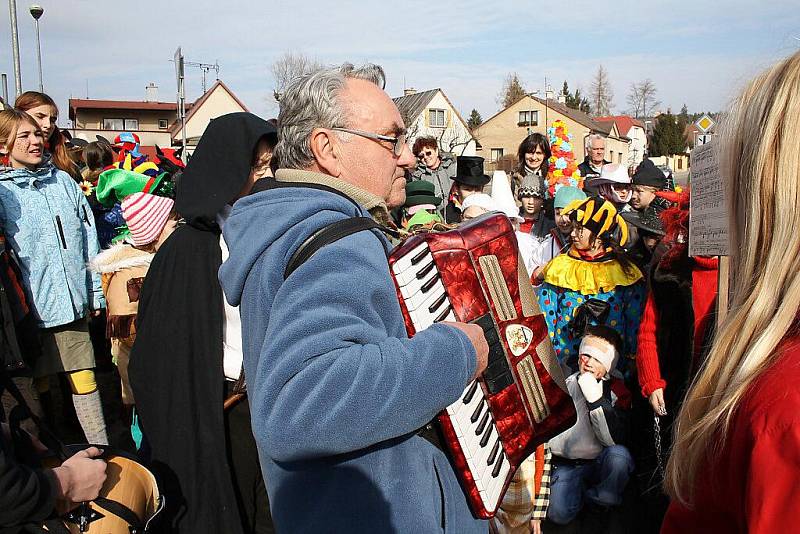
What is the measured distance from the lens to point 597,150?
794 cm

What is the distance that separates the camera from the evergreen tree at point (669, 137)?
172ft

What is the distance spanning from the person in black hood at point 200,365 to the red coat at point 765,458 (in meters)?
1.80

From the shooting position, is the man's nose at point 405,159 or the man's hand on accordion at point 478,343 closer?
the man's hand on accordion at point 478,343

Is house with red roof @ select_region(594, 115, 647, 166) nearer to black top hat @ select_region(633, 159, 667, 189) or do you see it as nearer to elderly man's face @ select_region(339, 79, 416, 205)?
black top hat @ select_region(633, 159, 667, 189)

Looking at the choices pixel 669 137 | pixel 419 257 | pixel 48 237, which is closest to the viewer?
pixel 419 257

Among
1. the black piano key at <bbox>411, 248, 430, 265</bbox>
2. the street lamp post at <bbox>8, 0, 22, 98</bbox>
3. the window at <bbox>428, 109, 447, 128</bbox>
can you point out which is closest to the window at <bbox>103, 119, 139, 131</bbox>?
the window at <bbox>428, 109, 447, 128</bbox>

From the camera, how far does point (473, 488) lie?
61.9 inches

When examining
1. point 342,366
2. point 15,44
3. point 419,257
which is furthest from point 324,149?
point 15,44

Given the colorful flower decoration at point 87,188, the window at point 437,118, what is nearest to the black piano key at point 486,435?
the colorful flower decoration at point 87,188

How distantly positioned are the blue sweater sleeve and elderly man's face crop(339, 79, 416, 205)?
1.12 ft

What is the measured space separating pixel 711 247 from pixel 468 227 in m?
1.34

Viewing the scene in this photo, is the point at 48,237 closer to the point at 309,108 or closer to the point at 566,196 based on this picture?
the point at 309,108

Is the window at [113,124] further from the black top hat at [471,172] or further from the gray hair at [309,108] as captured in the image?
the gray hair at [309,108]

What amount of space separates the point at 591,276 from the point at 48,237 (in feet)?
11.6
